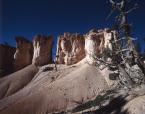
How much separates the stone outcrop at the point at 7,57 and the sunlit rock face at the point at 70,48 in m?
17.6

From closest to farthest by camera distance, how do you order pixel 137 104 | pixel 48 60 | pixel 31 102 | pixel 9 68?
1. pixel 137 104
2. pixel 31 102
3. pixel 48 60
4. pixel 9 68

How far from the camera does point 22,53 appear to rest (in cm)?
7975

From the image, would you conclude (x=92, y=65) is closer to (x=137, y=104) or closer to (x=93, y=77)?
(x=93, y=77)

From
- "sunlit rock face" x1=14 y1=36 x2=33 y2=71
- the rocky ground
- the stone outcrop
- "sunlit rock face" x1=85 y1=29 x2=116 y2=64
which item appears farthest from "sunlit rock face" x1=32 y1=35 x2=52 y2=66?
"sunlit rock face" x1=85 y1=29 x2=116 y2=64

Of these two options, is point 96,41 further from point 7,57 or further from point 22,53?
point 7,57

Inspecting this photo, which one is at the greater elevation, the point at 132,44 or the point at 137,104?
the point at 132,44

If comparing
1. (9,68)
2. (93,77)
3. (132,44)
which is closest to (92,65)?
(93,77)

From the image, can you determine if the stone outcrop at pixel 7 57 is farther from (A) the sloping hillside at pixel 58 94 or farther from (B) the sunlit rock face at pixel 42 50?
(A) the sloping hillside at pixel 58 94

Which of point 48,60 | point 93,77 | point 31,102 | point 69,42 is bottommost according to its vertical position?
point 31,102

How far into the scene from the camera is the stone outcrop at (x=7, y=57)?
3157 inches

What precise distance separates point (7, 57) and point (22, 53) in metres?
6.60

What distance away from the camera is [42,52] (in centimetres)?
7531

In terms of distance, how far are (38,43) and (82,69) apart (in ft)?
81.8

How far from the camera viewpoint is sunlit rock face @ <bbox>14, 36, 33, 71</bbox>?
3086 inches
